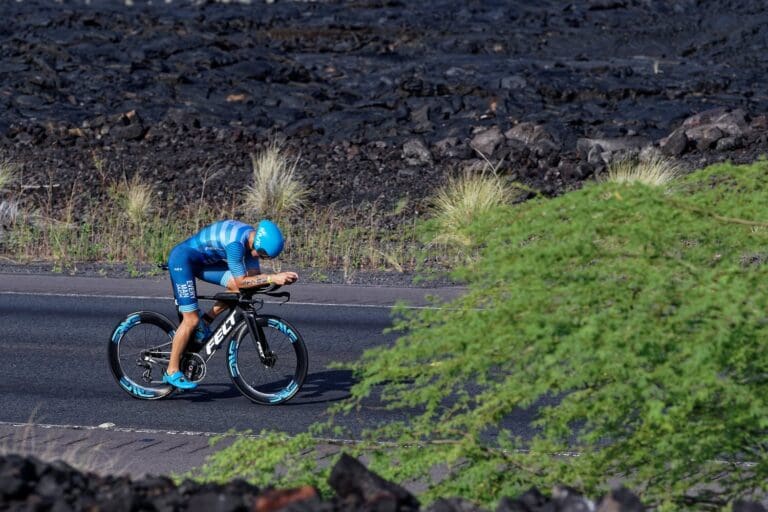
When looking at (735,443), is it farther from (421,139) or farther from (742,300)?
(421,139)

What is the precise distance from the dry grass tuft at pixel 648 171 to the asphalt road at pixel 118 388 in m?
5.58

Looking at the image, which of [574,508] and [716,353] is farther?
[716,353]

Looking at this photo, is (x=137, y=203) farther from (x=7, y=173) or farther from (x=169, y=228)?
(x=7, y=173)

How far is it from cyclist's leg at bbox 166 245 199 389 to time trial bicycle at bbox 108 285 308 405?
0.10m

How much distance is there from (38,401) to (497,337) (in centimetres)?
581

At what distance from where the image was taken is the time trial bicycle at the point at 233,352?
9.85 meters

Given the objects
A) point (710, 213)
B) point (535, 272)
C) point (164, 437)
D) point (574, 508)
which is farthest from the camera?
point (164, 437)

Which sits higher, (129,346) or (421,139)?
(421,139)

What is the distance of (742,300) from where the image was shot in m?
5.16

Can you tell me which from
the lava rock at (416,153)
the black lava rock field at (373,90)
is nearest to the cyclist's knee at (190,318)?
the black lava rock field at (373,90)

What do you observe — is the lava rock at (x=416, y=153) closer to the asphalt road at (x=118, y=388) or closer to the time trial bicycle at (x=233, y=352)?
the asphalt road at (x=118, y=388)

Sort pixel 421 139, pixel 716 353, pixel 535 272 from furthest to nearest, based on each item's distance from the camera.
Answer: pixel 421 139 → pixel 535 272 → pixel 716 353

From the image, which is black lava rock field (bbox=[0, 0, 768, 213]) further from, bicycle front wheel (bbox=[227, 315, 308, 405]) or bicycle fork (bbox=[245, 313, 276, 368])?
bicycle fork (bbox=[245, 313, 276, 368])

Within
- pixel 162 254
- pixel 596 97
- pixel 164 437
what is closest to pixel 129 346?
pixel 164 437
